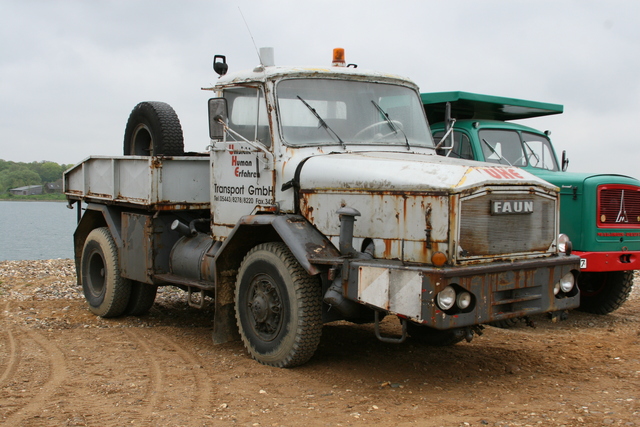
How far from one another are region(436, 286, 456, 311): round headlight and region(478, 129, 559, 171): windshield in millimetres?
4670

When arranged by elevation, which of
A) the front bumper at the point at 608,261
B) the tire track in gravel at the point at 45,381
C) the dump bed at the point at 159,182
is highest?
the dump bed at the point at 159,182

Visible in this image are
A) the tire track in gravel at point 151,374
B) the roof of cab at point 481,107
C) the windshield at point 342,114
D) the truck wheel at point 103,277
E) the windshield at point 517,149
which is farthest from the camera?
the windshield at point 517,149

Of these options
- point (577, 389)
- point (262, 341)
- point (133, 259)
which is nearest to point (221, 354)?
point (262, 341)

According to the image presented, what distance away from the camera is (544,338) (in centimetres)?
759

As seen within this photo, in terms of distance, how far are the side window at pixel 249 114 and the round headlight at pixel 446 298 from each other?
2394 mm

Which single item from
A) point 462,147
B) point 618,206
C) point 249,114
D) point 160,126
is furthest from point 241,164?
point 618,206

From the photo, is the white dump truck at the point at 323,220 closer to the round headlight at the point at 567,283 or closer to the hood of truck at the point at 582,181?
the round headlight at the point at 567,283

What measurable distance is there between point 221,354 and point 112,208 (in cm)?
306

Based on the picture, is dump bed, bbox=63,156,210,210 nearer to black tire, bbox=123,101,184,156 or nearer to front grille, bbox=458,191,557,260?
black tire, bbox=123,101,184,156

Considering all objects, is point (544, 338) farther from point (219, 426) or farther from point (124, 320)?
point (124, 320)

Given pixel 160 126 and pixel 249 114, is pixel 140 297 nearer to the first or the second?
pixel 160 126

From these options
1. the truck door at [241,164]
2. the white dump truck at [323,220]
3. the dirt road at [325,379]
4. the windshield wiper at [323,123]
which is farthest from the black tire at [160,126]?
the windshield wiper at [323,123]

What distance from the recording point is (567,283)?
19.2 ft

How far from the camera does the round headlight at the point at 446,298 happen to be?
16.4 ft
